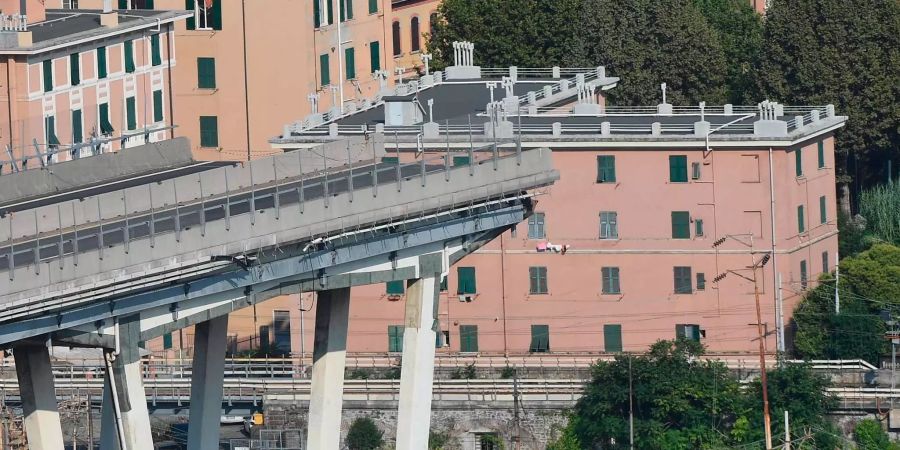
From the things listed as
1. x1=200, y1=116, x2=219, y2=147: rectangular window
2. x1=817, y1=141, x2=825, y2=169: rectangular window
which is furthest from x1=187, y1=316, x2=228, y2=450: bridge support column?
x1=200, y1=116, x2=219, y2=147: rectangular window

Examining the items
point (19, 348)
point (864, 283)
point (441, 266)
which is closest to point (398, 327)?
point (864, 283)

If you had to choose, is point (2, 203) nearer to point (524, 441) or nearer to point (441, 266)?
point (441, 266)

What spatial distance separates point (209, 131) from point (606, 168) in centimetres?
1941

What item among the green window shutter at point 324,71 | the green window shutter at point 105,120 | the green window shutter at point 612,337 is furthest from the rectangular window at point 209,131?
the green window shutter at point 612,337

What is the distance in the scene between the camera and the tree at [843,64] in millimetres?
120188

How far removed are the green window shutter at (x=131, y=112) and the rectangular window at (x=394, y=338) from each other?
51.2 ft

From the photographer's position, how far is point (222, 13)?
4365 inches

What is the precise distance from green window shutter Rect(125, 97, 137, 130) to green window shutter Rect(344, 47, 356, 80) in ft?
37.7

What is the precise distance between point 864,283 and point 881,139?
75.0ft

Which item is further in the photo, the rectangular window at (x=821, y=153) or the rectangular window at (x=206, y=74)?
the rectangular window at (x=206, y=74)

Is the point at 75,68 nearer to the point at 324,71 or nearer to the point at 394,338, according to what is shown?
the point at 324,71

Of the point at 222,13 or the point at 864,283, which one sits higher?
the point at 222,13

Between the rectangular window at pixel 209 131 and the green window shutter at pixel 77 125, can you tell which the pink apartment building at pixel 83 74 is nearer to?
the green window shutter at pixel 77 125

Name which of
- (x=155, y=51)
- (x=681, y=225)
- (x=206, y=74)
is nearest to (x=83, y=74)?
(x=155, y=51)
